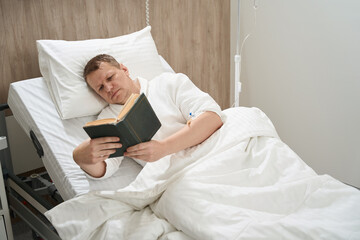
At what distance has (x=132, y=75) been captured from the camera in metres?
2.00

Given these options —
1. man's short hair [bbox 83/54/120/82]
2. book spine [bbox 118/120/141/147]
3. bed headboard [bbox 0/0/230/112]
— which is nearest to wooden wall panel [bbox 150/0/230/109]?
bed headboard [bbox 0/0/230/112]

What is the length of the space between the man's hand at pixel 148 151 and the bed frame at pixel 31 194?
460 millimetres

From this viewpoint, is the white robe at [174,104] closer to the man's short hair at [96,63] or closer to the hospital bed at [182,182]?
the hospital bed at [182,182]

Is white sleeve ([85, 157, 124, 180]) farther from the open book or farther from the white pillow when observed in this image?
the white pillow

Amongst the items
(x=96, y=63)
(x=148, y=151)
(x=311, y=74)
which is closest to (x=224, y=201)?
(x=148, y=151)

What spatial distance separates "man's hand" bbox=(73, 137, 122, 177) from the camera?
1302 mm

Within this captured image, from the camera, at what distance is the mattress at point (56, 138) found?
157 cm

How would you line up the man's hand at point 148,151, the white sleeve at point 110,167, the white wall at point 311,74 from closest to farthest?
the man's hand at point 148,151 → the white sleeve at point 110,167 → the white wall at point 311,74

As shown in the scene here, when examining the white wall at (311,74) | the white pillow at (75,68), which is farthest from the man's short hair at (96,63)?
the white wall at (311,74)

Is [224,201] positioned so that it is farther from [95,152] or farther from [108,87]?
[108,87]

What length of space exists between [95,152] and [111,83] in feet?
1.46

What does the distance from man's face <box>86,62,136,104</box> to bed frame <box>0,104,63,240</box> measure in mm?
343

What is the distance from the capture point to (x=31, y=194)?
173 centimetres

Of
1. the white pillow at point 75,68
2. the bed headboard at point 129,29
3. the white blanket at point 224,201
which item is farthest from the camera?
the bed headboard at point 129,29
